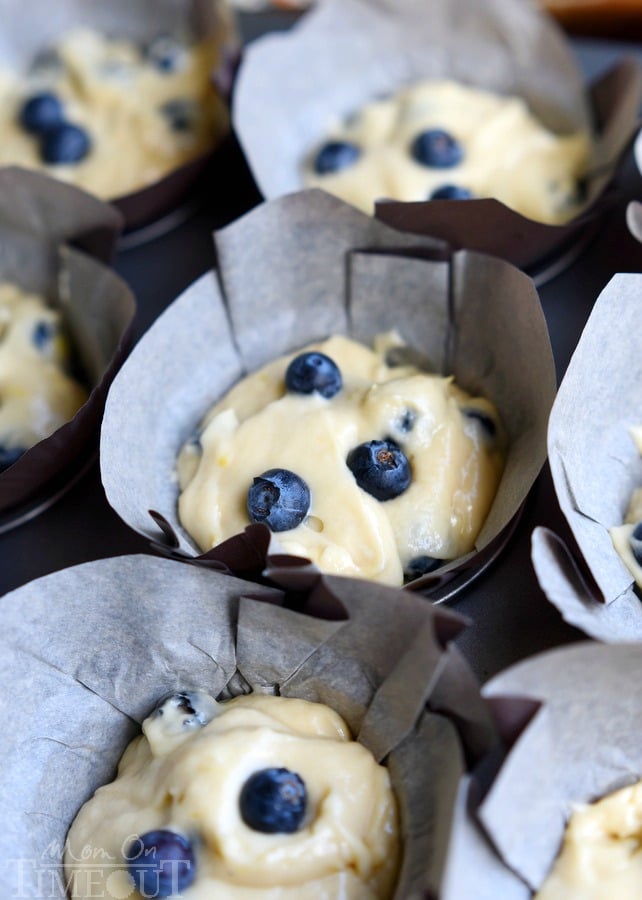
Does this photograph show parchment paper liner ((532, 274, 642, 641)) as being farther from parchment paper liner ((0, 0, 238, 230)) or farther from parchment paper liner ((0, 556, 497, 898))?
parchment paper liner ((0, 0, 238, 230))

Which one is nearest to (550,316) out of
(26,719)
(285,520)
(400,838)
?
(285,520)

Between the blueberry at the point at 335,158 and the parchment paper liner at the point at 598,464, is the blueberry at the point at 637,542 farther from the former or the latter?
the blueberry at the point at 335,158

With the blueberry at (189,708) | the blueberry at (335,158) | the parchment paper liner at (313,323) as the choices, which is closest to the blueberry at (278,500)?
the parchment paper liner at (313,323)

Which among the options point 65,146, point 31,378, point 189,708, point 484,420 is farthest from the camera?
point 65,146

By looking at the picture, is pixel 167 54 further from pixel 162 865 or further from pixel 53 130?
pixel 162 865

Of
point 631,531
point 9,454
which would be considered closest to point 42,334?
point 9,454

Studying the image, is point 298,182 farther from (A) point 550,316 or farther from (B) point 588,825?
(B) point 588,825
